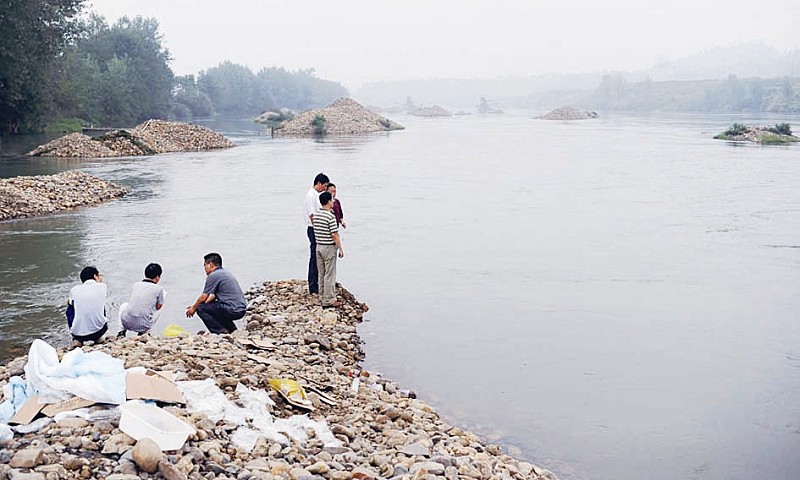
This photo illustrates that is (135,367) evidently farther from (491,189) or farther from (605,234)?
(491,189)

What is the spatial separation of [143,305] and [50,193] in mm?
13713

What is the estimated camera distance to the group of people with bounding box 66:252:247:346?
8414 millimetres

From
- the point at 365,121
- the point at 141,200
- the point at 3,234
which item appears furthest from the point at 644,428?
the point at 365,121

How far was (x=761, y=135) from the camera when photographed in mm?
48250

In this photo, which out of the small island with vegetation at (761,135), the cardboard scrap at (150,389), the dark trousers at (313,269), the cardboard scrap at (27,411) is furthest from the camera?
the small island with vegetation at (761,135)

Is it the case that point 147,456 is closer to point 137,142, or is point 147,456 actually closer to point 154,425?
point 154,425

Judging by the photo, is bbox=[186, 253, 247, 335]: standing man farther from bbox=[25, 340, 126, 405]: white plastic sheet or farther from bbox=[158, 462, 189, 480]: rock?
bbox=[158, 462, 189, 480]: rock

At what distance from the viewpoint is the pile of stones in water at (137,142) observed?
115 feet

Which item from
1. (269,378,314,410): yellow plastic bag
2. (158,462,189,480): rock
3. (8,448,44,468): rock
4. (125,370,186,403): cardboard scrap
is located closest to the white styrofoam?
(125,370,186,403): cardboard scrap

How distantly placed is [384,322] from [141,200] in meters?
13.7

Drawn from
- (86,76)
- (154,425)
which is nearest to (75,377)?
(154,425)

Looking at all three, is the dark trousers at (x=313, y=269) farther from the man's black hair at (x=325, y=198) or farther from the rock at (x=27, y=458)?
the rock at (x=27, y=458)

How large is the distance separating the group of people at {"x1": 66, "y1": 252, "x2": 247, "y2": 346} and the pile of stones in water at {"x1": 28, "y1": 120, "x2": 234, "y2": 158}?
28613 millimetres

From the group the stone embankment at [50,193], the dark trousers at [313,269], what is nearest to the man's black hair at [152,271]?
the dark trousers at [313,269]
